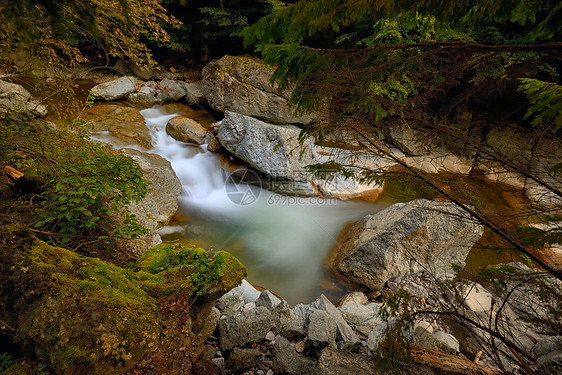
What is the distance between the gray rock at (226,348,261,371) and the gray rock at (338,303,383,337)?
202 cm

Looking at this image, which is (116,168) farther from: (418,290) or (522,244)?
(418,290)

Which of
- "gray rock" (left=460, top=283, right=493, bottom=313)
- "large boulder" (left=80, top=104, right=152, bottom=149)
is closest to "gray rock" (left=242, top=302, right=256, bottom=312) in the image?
"gray rock" (left=460, top=283, right=493, bottom=313)

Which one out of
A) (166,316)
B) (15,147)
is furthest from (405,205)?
(15,147)

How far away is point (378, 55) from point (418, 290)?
4851mm

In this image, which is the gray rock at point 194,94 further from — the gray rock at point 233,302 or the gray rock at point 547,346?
the gray rock at point 547,346

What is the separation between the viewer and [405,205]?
231 inches

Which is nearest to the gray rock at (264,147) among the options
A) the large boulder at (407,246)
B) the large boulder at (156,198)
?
the large boulder at (156,198)

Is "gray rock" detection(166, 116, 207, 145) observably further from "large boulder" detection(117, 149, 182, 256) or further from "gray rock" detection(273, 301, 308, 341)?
"gray rock" detection(273, 301, 308, 341)

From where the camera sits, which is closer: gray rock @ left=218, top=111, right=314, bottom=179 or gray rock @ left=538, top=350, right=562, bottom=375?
gray rock @ left=538, top=350, right=562, bottom=375

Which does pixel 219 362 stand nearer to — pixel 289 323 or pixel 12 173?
pixel 289 323

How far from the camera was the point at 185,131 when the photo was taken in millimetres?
9367

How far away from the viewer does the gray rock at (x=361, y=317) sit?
4066 mm

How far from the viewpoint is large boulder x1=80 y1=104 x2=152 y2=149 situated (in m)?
8.20

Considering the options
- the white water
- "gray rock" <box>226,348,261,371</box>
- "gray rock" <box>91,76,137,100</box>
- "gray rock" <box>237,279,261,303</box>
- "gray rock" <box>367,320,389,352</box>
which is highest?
"gray rock" <box>91,76,137,100</box>
